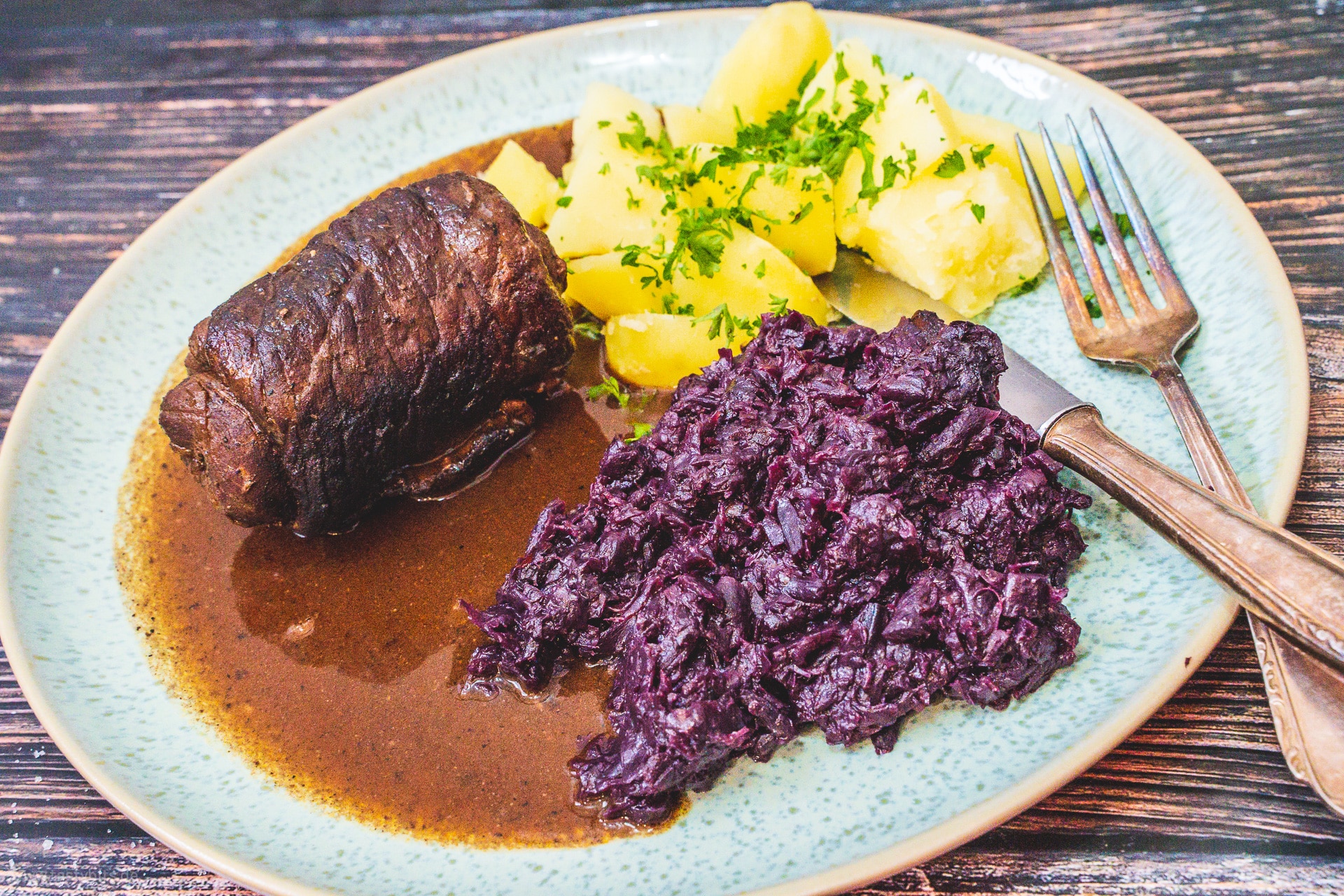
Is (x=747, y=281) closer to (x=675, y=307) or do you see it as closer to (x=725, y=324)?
(x=725, y=324)

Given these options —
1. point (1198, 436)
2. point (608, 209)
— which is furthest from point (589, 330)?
Answer: point (1198, 436)

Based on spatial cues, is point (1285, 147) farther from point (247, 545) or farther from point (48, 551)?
point (48, 551)

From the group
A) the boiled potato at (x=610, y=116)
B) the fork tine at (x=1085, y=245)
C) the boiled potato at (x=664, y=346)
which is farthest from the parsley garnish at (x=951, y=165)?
the boiled potato at (x=610, y=116)

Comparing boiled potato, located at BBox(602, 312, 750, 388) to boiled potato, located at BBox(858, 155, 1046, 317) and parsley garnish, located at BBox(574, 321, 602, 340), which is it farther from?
boiled potato, located at BBox(858, 155, 1046, 317)

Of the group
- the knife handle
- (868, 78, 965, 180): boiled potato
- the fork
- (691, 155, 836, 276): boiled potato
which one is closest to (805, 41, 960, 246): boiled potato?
(868, 78, 965, 180): boiled potato

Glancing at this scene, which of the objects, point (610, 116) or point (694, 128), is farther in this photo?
point (610, 116)

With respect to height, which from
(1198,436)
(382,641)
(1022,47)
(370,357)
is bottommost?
(382,641)
